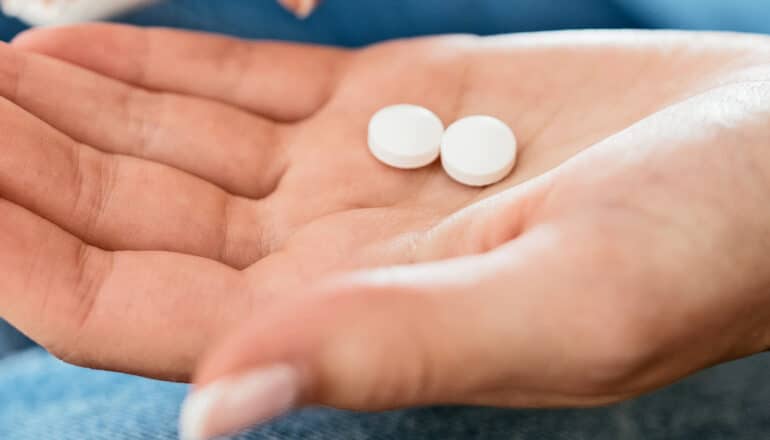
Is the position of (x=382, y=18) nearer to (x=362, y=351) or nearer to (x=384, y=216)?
(x=384, y=216)

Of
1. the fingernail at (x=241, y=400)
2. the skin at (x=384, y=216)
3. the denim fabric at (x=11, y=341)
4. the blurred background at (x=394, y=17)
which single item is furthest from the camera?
the blurred background at (x=394, y=17)

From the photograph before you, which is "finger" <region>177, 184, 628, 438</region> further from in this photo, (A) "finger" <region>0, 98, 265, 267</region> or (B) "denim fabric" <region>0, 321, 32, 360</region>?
(B) "denim fabric" <region>0, 321, 32, 360</region>

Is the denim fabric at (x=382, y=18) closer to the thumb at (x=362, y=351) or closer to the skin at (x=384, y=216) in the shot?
the skin at (x=384, y=216)

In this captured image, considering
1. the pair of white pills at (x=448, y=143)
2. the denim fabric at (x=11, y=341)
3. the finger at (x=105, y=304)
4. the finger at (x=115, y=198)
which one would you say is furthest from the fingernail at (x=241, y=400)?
the denim fabric at (x=11, y=341)

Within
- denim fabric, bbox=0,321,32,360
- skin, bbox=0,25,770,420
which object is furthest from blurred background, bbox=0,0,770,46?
denim fabric, bbox=0,321,32,360

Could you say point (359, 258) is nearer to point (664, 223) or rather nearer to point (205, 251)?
point (205, 251)
